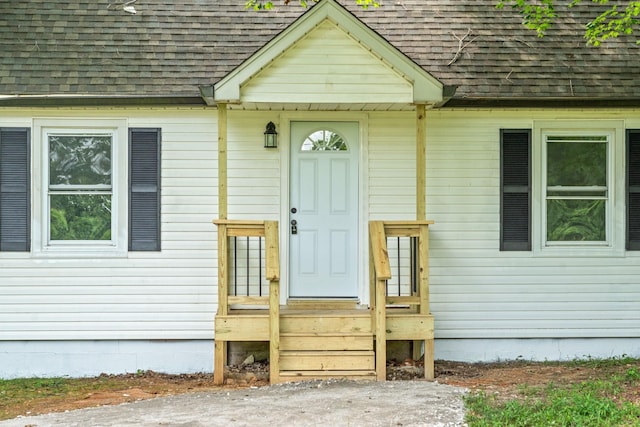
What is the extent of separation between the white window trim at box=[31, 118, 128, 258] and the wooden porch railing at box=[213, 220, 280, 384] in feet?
5.08

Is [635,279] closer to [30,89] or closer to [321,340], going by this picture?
[321,340]

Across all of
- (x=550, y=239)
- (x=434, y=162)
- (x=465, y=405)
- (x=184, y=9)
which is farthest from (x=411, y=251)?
(x=184, y=9)

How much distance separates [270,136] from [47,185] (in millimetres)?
2750

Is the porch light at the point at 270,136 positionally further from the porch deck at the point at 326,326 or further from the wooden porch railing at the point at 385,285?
the wooden porch railing at the point at 385,285

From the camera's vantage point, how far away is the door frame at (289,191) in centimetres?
877

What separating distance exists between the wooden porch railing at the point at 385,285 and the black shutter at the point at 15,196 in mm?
4134

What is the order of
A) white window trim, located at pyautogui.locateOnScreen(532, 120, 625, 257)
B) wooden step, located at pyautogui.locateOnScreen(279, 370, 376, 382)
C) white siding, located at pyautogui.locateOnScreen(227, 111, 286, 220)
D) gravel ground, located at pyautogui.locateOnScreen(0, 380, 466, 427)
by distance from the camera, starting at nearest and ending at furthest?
gravel ground, located at pyautogui.locateOnScreen(0, 380, 466, 427) → wooden step, located at pyautogui.locateOnScreen(279, 370, 376, 382) → white siding, located at pyautogui.locateOnScreen(227, 111, 286, 220) → white window trim, located at pyautogui.locateOnScreen(532, 120, 625, 257)

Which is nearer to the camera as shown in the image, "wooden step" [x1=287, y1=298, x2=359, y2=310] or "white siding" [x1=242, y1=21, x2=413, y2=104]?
"white siding" [x1=242, y1=21, x2=413, y2=104]

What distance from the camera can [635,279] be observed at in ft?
29.3

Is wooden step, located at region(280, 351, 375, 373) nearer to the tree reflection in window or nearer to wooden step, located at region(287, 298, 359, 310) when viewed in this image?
wooden step, located at region(287, 298, 359, 310)

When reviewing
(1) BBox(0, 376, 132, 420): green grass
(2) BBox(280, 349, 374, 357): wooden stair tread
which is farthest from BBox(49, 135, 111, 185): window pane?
(2) BBox(280, 349, 374, 357): wooden stair tread

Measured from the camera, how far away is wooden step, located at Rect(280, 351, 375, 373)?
759 centimetres

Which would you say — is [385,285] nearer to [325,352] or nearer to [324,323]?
[324,323]

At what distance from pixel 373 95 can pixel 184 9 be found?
3263 mm
